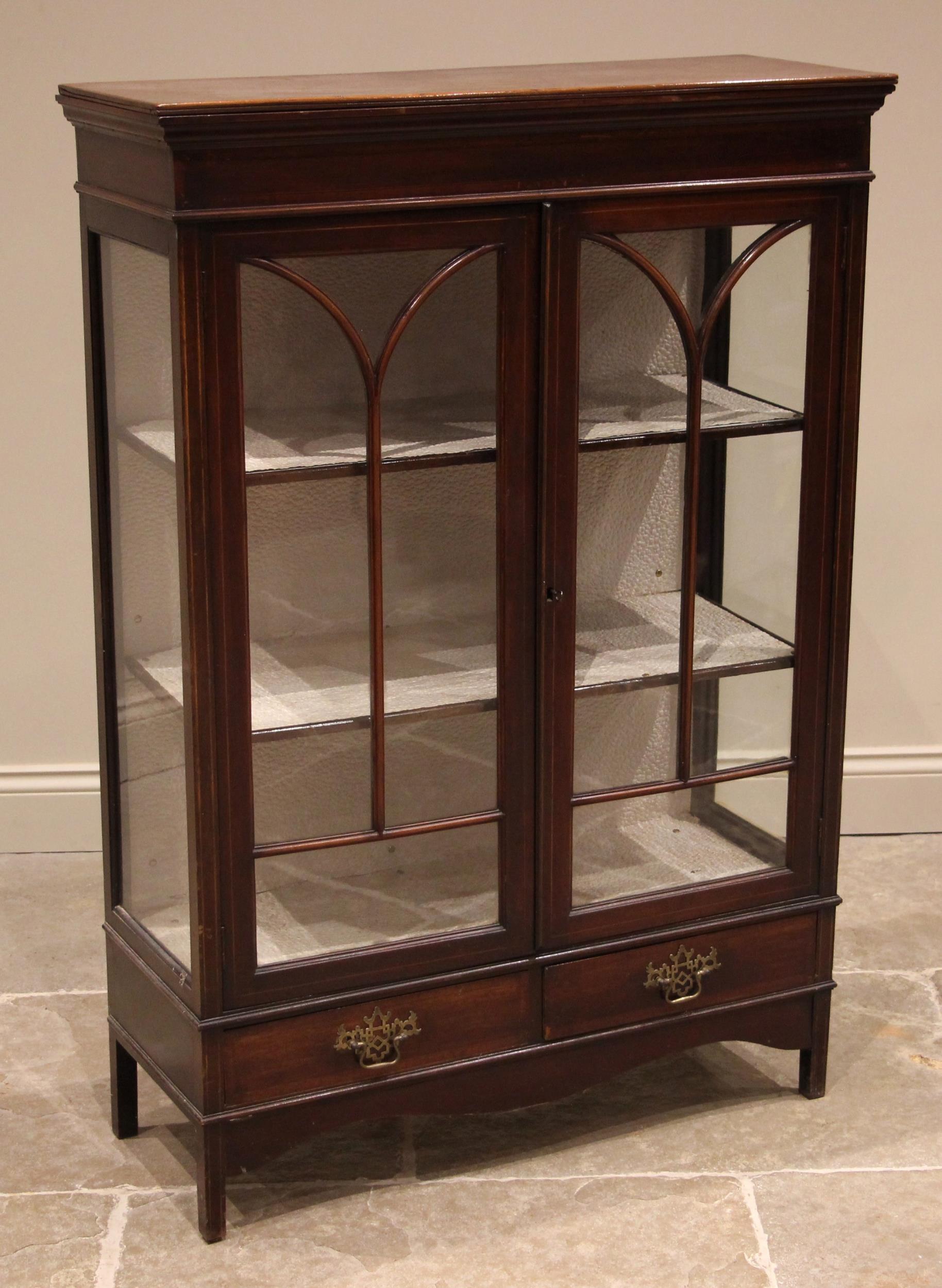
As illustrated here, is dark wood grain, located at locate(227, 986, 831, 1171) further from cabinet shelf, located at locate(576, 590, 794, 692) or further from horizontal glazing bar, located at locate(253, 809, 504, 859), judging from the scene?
cabinet shelf, located at locate(576, 590, 794, 692)

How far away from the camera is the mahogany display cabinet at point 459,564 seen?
7.18ft

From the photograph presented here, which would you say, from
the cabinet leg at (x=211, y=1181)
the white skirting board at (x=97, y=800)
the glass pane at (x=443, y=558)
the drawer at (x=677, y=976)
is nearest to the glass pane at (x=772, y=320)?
the glass pane at (x=443, y=558)

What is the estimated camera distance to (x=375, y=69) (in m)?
3.34

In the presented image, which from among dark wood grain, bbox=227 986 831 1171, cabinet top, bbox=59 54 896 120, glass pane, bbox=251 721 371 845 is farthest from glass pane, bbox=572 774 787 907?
cabinet top, bbox=59 54 896 120

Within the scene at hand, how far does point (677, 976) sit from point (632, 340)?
921 millimetres

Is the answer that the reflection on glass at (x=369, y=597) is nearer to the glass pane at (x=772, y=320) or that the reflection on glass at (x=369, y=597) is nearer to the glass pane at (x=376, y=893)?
the glass pane at (x=376, y=893)

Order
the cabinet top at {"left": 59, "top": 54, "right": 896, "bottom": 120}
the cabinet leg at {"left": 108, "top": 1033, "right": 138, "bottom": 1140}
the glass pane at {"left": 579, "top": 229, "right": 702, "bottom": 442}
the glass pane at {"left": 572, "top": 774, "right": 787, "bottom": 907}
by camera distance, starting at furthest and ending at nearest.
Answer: the cabinet leg at {"left": 108, "top": 1033, "right": 138, "bottom": 1140} → the glass pane at {"left": 572, "top": 774, "right": 787, "bottom": 907} → the glass pane at {"left": 579, "top": 229, "right": 702, "bottom": 442} → the cabinet top at {"left": 59, "top": 54, "right": 896, "bottom": 120}

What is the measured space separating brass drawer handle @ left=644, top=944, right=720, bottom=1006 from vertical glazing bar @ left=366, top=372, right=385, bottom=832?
1.67 feet

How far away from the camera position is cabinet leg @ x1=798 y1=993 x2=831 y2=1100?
2.78 metres

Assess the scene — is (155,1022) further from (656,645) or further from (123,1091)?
(656,645)

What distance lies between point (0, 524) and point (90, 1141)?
4.28ft

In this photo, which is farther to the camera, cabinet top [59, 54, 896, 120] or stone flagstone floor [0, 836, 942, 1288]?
stone flagstone floor [0, 836, 942, 1288]

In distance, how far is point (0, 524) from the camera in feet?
11.5

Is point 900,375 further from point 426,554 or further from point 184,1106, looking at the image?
point 184,1106
